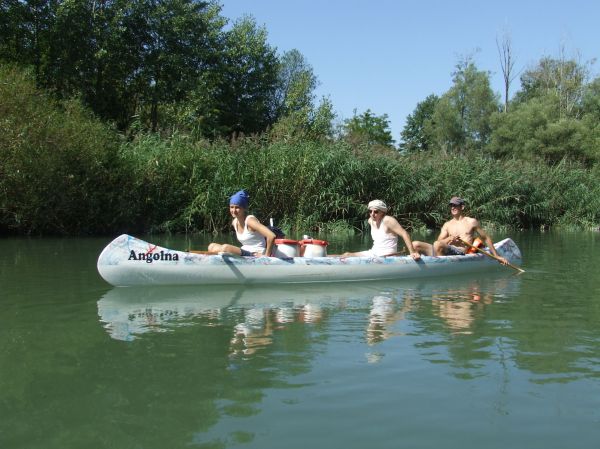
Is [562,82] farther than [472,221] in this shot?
Yes

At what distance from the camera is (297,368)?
5.07 metres

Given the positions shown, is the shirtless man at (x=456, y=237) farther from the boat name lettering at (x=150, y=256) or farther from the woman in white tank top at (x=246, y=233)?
the boat name lettering at (x=150, y=256)

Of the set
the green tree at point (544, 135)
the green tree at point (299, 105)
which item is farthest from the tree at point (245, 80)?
the green tree at point (544, 135)

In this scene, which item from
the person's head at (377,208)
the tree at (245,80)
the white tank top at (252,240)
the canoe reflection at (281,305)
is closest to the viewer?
the canoe reflection at (281,305)

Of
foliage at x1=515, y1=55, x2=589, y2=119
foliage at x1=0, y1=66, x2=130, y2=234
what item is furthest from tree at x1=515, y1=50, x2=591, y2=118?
foliage at x1=0, y1=66, x2=130, y2=234

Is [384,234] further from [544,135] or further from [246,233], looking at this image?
[544,135]

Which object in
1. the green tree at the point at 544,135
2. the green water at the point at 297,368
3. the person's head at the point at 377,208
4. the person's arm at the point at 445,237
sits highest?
the green tree at the point at 544,135

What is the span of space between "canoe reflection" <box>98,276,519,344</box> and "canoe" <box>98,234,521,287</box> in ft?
0.42

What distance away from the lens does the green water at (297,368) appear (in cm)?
387

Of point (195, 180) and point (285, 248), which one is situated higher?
point (195, 180)

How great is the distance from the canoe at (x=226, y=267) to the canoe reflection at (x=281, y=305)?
0.13 m

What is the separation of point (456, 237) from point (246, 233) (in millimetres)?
3807

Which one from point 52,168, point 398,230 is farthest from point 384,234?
point 52,168

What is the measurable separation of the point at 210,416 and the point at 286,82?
46.3 metres
